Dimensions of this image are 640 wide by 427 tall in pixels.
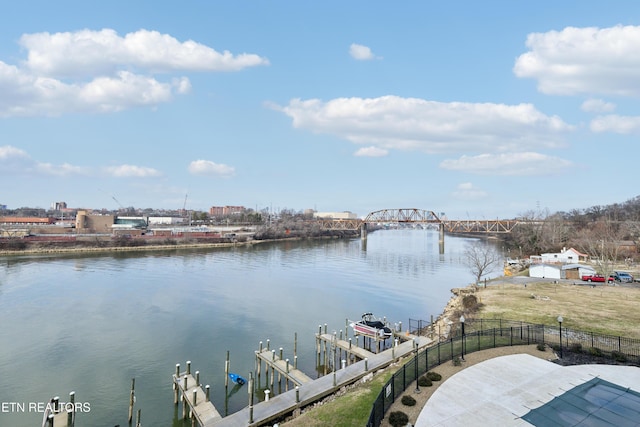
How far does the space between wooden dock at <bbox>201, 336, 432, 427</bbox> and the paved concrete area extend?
5.96 meters

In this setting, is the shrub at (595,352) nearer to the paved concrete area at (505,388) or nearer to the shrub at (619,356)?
the shrub at (619,356)

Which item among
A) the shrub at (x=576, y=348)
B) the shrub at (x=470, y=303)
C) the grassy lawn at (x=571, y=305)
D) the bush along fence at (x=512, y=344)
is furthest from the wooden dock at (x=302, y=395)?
the grassy lawn at (x=571, y=305)

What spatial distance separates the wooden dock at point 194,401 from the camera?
1714 cm

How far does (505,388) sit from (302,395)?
10.4 meters

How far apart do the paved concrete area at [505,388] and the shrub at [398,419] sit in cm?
54

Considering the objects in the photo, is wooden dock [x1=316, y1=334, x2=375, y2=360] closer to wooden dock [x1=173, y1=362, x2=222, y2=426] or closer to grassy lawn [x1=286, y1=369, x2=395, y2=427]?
grassy lawn [x1=286, y1=369, x2=395, y2=427]

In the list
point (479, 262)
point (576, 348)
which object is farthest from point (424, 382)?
point (479, 262)

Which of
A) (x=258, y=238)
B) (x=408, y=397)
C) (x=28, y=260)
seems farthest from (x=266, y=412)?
(x=258, y=238)

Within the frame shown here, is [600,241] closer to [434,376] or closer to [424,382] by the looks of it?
[434,376]

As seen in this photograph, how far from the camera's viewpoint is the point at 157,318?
121 feet

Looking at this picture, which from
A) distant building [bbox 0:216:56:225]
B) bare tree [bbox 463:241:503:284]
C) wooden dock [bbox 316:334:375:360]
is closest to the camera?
wooden dock [bbox 316:334:375:360]

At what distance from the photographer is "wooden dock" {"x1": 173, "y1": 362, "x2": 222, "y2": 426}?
17.1 m

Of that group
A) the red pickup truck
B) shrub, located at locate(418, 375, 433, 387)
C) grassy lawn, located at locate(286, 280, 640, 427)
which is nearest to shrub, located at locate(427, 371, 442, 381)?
shrub, located at locate(418, 375, 433, 387)

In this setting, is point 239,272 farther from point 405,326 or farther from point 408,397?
point 408,397
